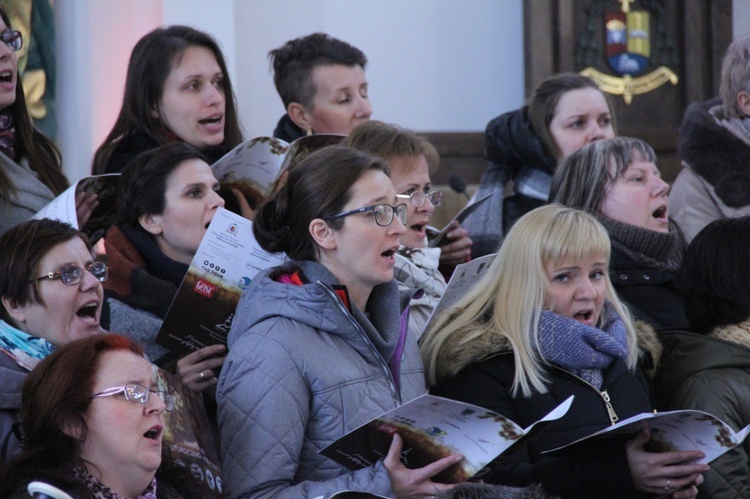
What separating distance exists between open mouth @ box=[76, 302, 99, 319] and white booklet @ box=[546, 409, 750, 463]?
3.65 ft

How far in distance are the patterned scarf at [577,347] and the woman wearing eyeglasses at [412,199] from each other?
465 mm

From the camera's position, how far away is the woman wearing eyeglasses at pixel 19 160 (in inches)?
132

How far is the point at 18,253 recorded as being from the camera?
109 inches

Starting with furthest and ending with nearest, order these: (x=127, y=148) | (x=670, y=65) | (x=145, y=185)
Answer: (x=670, y=65) → (x=127, y=148) → (x=145, y=185)

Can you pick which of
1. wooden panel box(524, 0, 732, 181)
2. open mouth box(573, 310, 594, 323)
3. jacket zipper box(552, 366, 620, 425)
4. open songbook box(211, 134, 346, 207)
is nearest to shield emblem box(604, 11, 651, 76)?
wooden panel box(524, 0, 732, 181)

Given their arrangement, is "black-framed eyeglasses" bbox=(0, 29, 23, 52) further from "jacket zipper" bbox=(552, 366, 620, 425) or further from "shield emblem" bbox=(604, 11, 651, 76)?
"shield emblem" bbox=(604, 11, 651, 76)

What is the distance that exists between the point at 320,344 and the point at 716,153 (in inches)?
90.3

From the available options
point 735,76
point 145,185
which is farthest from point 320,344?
point 735,76

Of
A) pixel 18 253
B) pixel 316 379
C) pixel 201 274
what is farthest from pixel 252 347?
pixel 18 253

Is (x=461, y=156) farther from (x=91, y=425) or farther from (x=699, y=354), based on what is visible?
(x=91, y=425)

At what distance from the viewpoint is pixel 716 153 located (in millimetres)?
4441

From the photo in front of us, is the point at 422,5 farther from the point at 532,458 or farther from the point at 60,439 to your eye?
the point at 60,439

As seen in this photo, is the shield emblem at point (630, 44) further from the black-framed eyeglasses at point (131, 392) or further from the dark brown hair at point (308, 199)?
the black-framed eyeglasses at point (131, 392)

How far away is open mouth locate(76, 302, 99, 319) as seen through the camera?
2836mm
